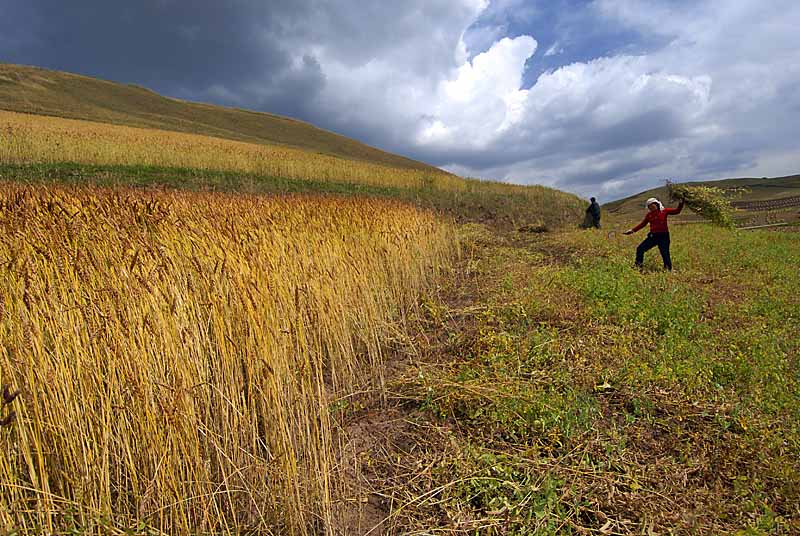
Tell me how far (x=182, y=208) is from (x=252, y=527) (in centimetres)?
353

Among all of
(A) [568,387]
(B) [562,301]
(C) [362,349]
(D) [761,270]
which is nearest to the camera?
(A) [568,387]

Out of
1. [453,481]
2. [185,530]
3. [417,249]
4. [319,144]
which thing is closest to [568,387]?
[453,481]

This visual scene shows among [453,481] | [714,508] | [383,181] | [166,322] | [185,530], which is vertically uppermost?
[383,181]

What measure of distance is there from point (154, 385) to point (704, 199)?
39.6 feet

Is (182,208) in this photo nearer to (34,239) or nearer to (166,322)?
(34,239)

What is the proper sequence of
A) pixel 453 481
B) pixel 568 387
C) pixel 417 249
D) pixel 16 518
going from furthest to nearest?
1. pixel 417 249
2. pixel 568 387
3. pixel 453 481
4. pixel 16 518

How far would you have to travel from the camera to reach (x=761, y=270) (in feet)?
21.8

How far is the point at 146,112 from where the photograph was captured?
42.6 meters

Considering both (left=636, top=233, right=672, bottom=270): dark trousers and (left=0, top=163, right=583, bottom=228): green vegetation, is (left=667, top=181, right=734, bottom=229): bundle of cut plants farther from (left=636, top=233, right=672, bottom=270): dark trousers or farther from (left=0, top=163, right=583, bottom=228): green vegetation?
(left=0, top=163, right=583, bottom=228): green vegetation

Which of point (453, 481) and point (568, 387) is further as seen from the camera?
point (568, 387)

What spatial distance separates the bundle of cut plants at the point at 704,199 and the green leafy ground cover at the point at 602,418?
5.17 metres

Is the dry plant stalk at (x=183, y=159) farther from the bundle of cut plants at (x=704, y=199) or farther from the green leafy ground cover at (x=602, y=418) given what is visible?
the green leafy ground cover at (x=602, y=418)

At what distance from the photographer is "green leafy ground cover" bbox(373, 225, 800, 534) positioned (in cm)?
184

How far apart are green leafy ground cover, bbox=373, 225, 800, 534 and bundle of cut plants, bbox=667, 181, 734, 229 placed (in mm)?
5169
